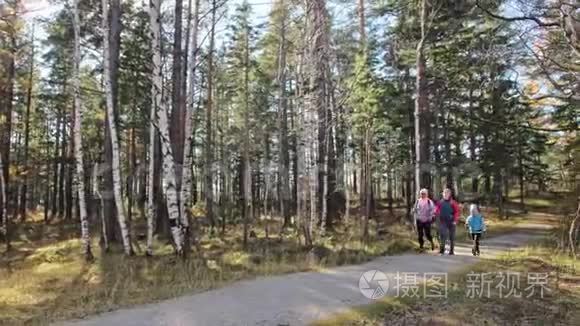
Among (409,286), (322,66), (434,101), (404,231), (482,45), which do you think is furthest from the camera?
(434,101)

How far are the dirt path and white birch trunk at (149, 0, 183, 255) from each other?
3.07 meters

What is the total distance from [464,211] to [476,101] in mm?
7341

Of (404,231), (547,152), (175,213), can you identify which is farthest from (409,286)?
(547,152)

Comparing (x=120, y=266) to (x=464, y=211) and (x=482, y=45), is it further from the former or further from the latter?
(x=464, y=211)

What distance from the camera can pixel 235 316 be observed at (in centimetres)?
633

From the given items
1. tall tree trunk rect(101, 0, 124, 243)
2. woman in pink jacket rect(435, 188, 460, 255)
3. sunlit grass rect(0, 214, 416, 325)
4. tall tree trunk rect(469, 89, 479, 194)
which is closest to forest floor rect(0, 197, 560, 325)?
sunlit grass rect(0, 214, 416, 325)

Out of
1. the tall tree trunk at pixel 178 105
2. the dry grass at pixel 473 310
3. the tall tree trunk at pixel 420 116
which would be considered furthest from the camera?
the tall tree trunk at pixel 420 116

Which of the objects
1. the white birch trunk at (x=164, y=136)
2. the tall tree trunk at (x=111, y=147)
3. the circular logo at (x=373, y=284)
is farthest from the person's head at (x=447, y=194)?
the tall tree trunk at (x=111, y=147)

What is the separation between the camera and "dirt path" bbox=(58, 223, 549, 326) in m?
6.18

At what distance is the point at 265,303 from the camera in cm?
707

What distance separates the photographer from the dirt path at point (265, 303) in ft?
20.3

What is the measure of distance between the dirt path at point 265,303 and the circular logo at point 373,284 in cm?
11

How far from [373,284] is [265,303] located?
94.0 inches

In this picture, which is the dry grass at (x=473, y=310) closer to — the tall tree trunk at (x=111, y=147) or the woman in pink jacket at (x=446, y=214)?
the woman in pink jacket at (x=446, y=214)
